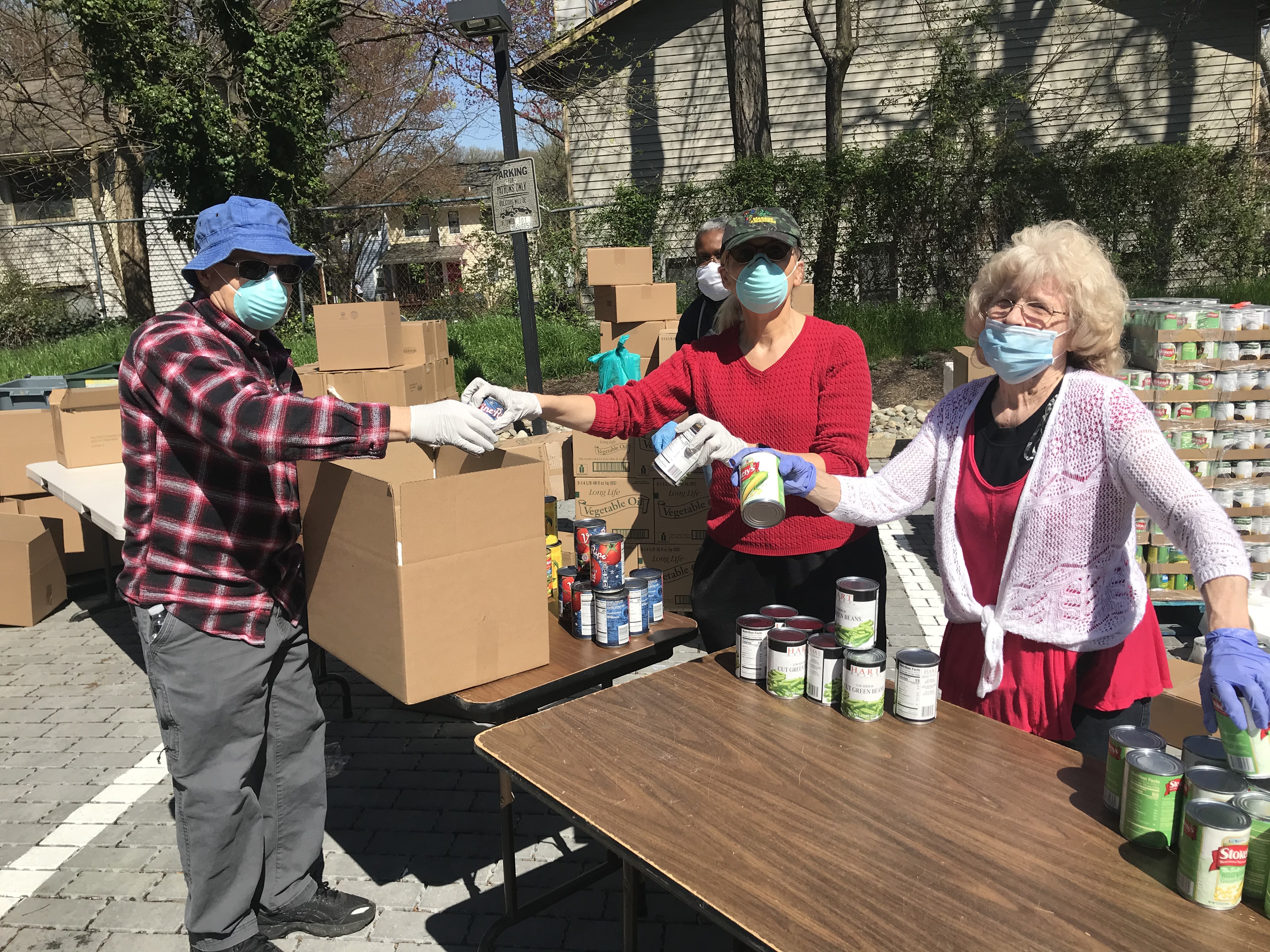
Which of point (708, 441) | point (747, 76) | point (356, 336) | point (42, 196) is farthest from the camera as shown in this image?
point (42, 196)

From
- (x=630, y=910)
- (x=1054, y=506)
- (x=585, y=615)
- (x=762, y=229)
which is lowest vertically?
(x=630, y=910)

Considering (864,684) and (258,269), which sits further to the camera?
(258,269)

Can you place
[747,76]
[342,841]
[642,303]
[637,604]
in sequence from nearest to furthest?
1. [637,604]
2. [342,841]
3. [642,303]
4. [747,76]

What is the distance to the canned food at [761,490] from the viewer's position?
2.14 m

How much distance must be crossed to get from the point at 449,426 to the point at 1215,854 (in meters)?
→ 1.85

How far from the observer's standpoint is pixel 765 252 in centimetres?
285

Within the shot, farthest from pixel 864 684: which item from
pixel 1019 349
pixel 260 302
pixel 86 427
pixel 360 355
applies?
pixel 360 355

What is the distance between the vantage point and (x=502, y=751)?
7.07ft

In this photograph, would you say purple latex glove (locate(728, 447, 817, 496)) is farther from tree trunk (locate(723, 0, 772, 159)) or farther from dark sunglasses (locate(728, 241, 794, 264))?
tree trunk (locate(723, 0, 772, 159))

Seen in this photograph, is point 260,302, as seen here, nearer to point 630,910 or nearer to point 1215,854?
point 630,910

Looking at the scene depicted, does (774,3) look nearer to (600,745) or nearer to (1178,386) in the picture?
(1178,386)

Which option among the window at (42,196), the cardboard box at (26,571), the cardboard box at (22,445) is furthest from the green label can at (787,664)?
the window at (42,196)

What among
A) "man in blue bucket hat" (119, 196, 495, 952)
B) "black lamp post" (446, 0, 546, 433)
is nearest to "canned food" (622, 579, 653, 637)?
"man in blue bucket hat" (119, 196, 495, 952)

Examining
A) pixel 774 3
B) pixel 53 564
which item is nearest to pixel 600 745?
pixel 53 564
